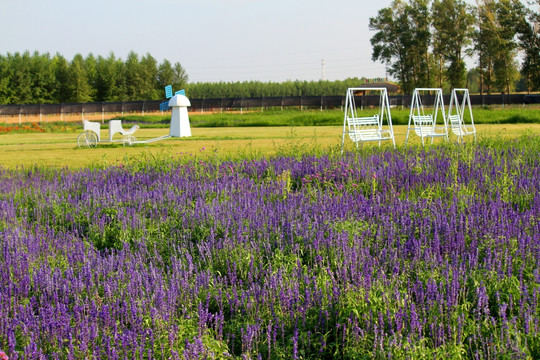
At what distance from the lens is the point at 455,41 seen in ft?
204

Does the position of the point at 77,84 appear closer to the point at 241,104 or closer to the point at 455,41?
the point at 241,104

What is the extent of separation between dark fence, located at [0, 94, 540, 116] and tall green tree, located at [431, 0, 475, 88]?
28.7 feet

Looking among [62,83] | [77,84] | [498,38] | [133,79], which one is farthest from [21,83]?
[498,38]

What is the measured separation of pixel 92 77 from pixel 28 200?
79.8 m

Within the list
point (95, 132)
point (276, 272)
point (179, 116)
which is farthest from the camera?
point (179, 116)

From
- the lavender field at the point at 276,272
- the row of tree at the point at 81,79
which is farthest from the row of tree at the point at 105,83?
the lavender field at the point at 276,272

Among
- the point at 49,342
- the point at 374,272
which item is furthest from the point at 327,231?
the point at 49,342

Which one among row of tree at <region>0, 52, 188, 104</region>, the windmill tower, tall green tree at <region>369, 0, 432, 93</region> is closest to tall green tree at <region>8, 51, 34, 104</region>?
row of tree at <region>0, 52, 188, 104</region>

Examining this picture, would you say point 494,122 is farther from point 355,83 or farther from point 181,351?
point 355,83

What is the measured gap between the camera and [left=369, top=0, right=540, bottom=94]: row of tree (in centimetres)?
5831

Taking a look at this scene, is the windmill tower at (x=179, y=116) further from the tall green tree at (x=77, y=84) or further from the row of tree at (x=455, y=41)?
the tall green tree at (x=77, y=84)

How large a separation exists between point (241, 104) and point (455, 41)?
2331 cm

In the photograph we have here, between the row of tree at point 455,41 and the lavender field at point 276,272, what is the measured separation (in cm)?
5626

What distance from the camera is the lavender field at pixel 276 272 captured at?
3.10m
